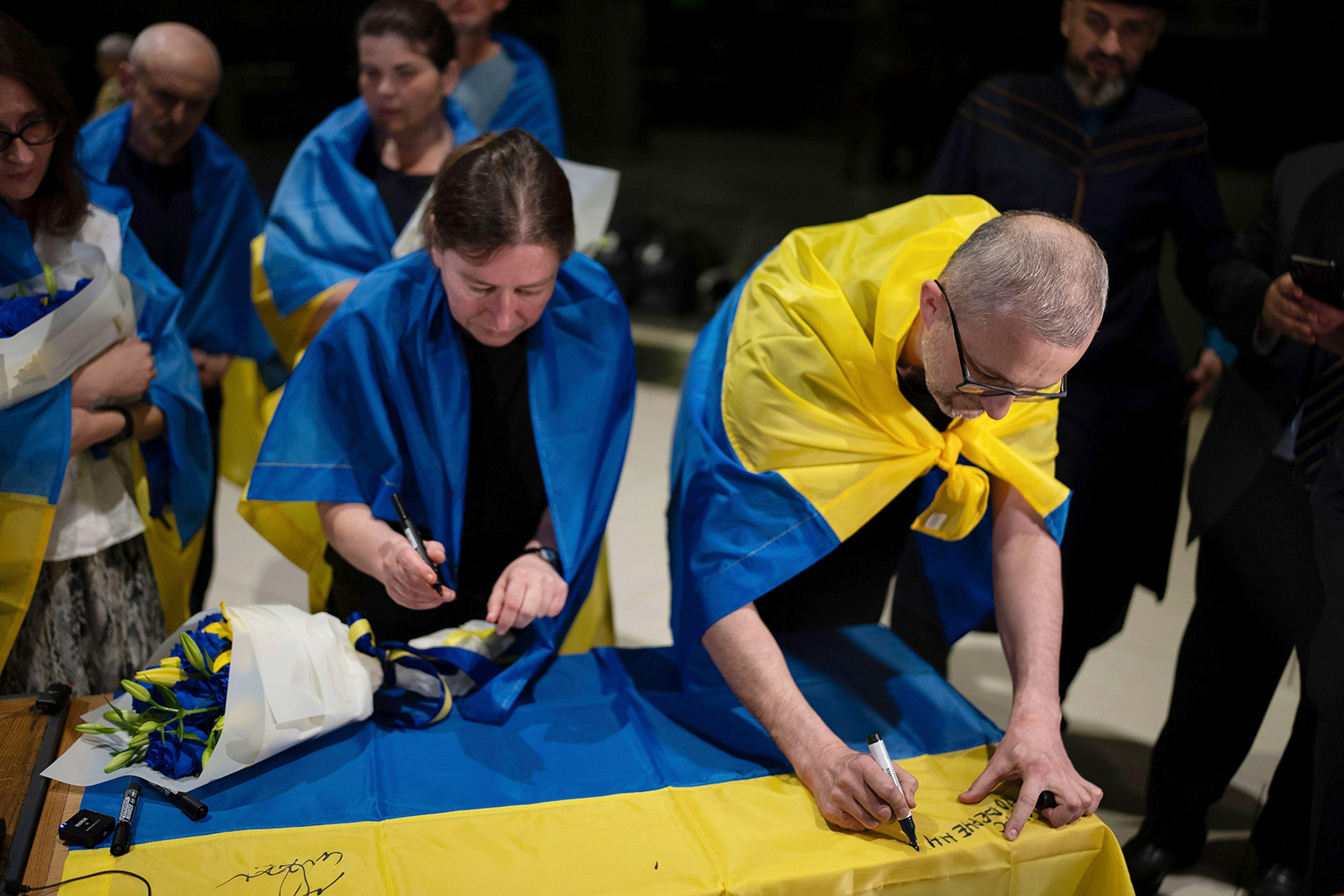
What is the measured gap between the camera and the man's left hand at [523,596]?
156 cm

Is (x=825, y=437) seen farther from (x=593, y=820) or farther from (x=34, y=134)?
(x=34, y=134)

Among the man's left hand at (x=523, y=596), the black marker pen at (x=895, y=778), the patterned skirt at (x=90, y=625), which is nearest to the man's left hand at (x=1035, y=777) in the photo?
the black marker pen at (x=895, y=778)

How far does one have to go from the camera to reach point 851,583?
199 centimetres

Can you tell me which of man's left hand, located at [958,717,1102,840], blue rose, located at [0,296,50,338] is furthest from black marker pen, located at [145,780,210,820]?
man's left hand, located at [958,717,1102,840]

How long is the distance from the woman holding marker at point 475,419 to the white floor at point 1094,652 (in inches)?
50.5

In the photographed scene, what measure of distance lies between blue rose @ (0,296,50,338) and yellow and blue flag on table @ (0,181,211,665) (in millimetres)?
74

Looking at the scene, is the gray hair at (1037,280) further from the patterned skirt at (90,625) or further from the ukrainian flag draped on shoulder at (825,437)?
the patterned skirt at (90,625)

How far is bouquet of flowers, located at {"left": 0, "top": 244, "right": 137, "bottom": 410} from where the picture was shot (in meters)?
1.62

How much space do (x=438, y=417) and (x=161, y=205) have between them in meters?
1.10

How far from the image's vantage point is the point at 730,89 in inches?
210

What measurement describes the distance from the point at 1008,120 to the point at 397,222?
1.38 metres

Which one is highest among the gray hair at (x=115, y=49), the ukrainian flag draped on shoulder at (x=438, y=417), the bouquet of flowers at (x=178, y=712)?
the gray hair at (x=115, y=49)

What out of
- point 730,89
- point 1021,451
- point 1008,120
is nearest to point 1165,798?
point 1021,451

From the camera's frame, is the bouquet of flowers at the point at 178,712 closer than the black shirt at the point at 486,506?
Yes
